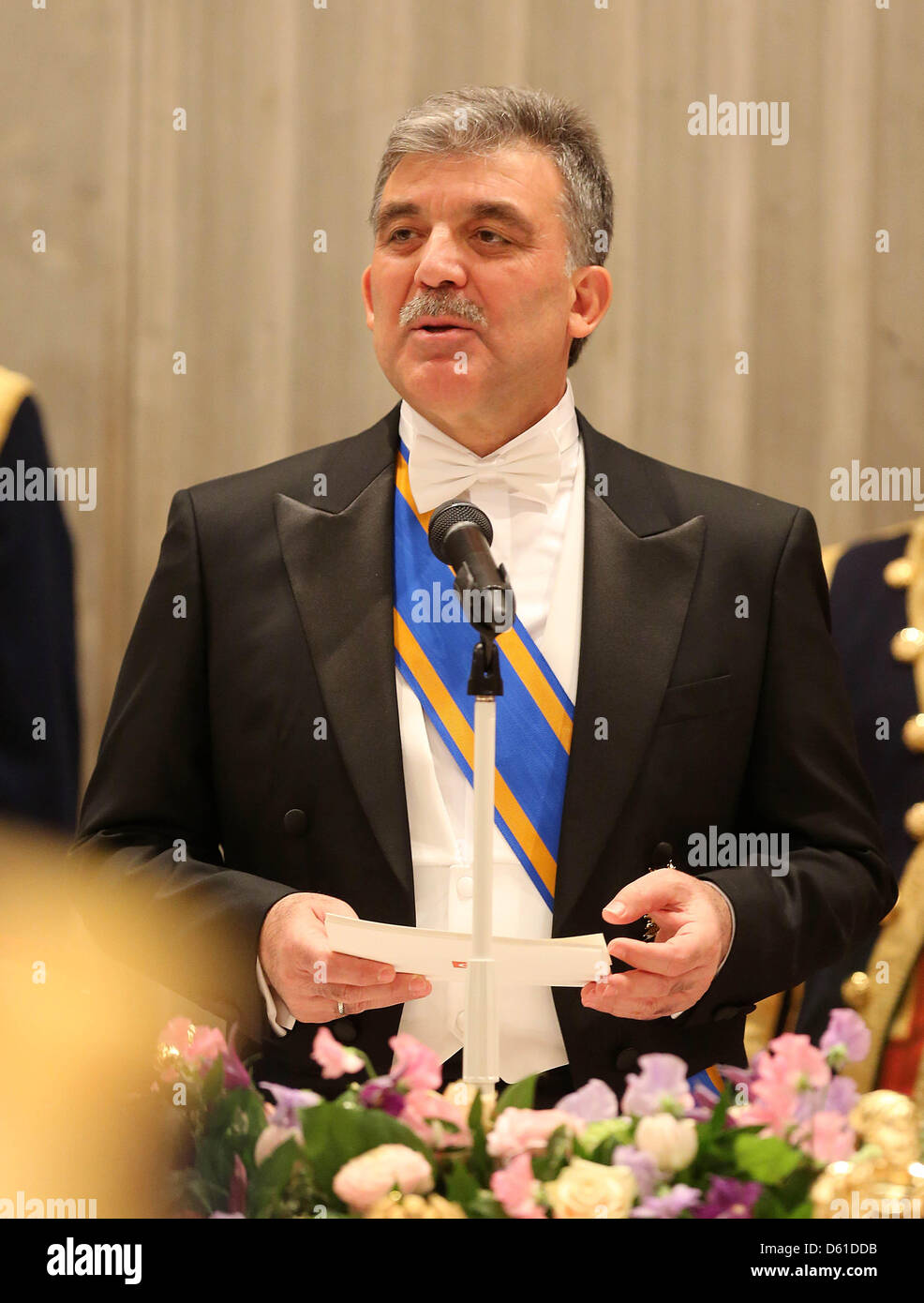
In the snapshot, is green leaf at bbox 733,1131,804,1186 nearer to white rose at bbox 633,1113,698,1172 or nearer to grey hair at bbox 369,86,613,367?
white rose at bbox 633,1113,698,1172

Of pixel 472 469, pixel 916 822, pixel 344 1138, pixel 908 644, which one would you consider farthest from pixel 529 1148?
pixel 908 644

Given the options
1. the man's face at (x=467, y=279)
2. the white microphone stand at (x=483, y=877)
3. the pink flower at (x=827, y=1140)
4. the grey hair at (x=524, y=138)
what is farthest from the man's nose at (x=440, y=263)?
the pink flower at (x=827, y=1140)

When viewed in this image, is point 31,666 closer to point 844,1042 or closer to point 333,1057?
point 333,1057

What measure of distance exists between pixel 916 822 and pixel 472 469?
2.26 ft

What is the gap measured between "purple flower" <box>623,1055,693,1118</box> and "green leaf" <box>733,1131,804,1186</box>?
0.15ft

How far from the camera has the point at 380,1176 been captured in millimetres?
958

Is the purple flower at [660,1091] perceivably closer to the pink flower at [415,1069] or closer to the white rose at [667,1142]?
the white rose at [667,1142]

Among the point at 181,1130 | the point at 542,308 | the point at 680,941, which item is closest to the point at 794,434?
the point at 542,308

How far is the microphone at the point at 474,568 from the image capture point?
3.69ft

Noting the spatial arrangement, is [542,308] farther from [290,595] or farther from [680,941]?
[680,941]

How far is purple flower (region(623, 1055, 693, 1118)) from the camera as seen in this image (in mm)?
1036

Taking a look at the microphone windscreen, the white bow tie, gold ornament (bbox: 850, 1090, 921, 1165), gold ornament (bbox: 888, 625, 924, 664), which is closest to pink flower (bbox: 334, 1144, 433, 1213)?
gold ornament (bbox: 850, 1090, 921, 1165)

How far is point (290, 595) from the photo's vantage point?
172 centimetres

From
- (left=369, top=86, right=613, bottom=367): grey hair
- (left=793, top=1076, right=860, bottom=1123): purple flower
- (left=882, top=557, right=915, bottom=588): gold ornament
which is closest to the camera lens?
(left=793, top=1076, right=860, bottom=1123): purple flower
